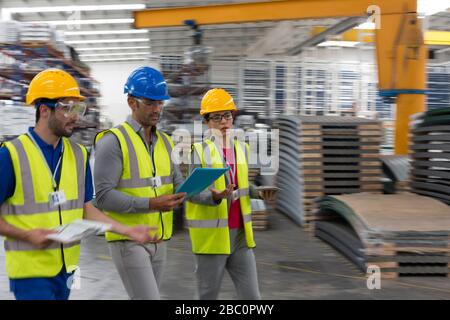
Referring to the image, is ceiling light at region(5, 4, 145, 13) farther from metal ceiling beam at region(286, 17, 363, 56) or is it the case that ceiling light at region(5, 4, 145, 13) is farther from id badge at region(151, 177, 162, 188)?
id badge at region(151, 177, 162, 188)

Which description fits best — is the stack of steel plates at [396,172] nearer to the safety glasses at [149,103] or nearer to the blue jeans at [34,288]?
the safety glasses at [149,103]

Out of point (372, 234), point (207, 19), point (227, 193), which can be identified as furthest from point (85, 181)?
point (207, 19)

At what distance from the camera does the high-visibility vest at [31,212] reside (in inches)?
82.5

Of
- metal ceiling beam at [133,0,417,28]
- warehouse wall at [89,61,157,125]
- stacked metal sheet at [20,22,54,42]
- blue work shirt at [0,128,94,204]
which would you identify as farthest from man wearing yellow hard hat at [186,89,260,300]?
warehouse wall at [89,61,157,125]

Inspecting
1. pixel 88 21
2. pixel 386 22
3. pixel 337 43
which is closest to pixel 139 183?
pixel 386 22

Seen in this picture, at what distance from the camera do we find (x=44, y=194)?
84.5 inches

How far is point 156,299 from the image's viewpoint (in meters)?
2.55

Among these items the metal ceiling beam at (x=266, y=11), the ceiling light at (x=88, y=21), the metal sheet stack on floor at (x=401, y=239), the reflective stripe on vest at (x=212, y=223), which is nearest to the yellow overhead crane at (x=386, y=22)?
the metal ceiling beam at (x=266, y=11)

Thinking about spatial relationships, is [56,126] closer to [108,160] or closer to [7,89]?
[108,160]

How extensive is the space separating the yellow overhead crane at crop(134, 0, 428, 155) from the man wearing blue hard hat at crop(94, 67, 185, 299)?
22.9ft

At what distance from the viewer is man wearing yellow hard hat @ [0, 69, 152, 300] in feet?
6.82

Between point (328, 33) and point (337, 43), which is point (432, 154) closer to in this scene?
point (328, 33)

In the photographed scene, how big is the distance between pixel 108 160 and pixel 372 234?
3.56 metres

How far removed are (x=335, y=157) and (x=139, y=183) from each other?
17.3ft
